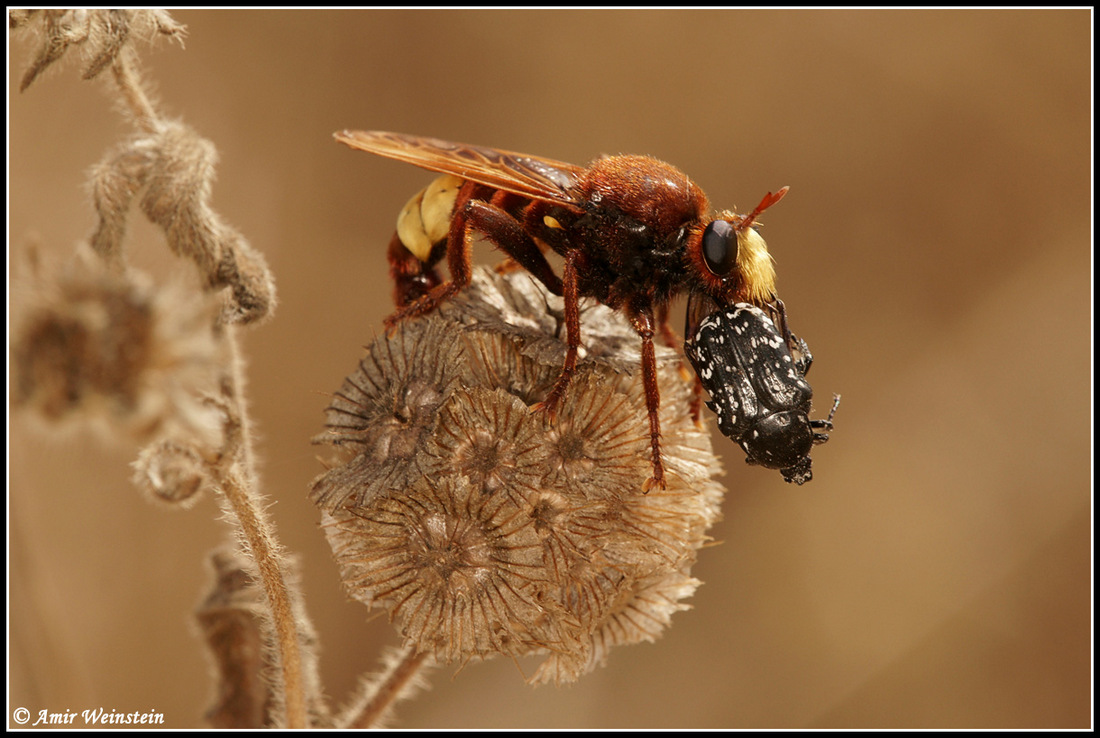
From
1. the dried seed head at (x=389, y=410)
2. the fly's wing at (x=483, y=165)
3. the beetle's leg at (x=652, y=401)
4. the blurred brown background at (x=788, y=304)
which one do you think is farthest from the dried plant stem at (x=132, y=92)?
the blurred brown background at (x=788, y=304)

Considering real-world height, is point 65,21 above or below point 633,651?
above

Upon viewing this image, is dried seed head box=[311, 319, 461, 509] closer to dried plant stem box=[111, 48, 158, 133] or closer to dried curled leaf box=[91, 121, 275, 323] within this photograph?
dried curled leaf box=[91, 121, 275, 323]

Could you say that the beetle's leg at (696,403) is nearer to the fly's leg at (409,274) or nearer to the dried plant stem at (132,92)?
the fly's leg at (409,274)

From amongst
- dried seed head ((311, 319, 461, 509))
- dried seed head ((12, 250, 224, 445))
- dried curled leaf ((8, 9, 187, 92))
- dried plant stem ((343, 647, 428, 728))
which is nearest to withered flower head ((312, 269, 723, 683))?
dried seed head ((311, 319, 461, 509))

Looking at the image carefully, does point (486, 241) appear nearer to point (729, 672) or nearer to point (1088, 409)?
point (729, 672)

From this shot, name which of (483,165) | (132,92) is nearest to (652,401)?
(483,165)

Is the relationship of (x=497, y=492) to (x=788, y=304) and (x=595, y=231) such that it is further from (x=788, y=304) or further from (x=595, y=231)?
(x=788, y=304)

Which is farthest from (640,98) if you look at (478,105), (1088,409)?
(1088,409)
